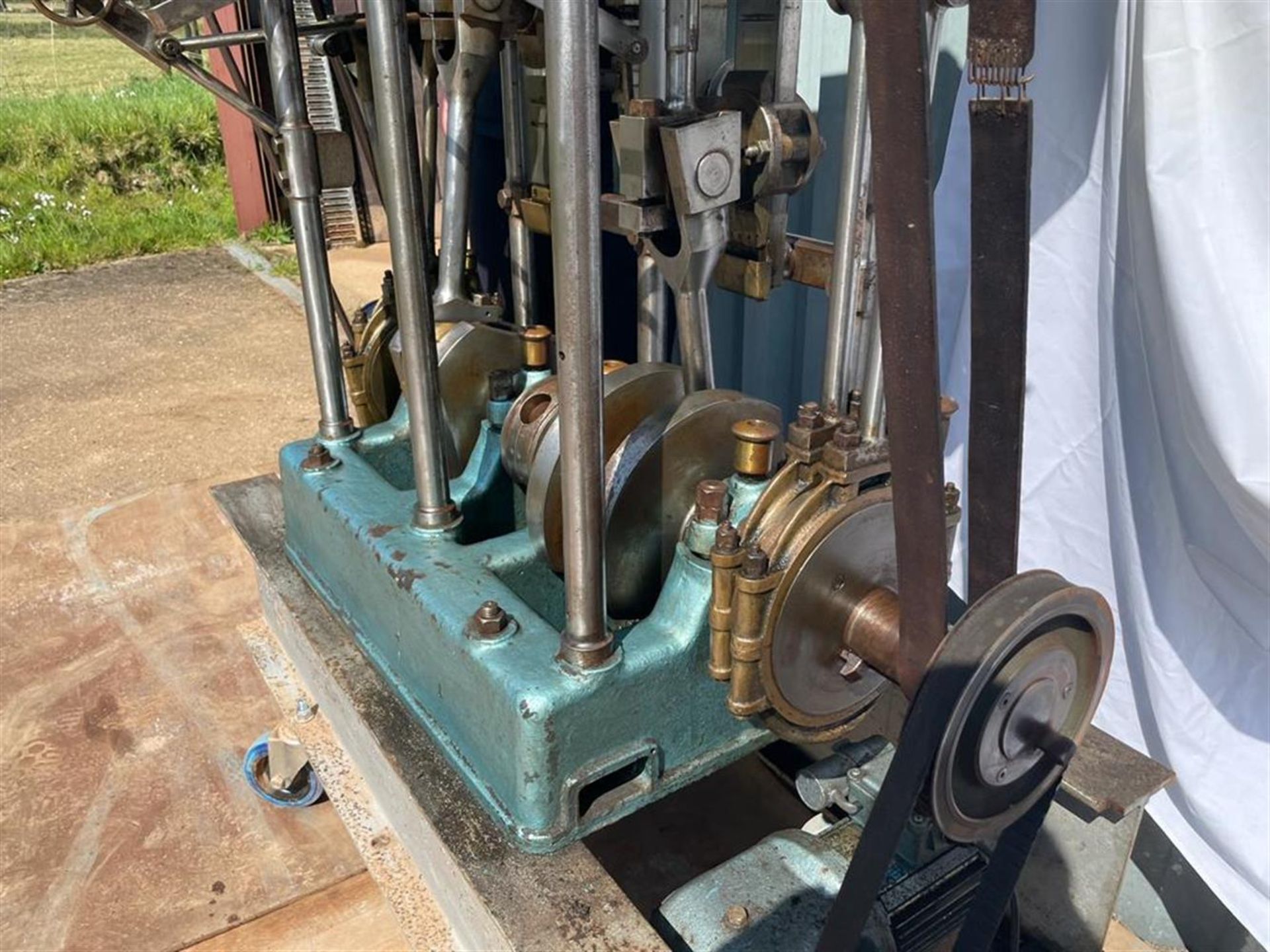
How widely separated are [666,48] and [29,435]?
309 cm

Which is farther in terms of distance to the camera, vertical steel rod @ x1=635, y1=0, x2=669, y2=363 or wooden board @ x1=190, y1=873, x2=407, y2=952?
wooden board @ x1=190, y1=873, x2=407, y2=952

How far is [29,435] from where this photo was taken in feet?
11.2

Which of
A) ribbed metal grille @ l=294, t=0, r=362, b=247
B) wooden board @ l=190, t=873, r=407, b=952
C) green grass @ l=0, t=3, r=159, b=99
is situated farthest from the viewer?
green grass @ l=0, t=3, r=159, b=99

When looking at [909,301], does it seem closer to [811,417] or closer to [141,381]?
[811,417]

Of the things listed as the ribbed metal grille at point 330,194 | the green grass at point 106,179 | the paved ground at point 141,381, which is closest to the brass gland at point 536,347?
the paved ground at point 141,381

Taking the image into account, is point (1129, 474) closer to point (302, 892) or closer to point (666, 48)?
point (666, 48)

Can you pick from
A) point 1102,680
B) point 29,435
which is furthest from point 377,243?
point 1102,680

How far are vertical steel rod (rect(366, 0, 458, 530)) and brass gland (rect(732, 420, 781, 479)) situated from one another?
361mm

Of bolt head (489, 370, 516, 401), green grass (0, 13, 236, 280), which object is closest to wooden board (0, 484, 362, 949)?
bolt head (489, 370, 516, 401)

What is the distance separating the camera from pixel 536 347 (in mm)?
1446

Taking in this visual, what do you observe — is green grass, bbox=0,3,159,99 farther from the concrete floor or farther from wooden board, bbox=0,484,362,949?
wooden board, bbox=0,484,362,949

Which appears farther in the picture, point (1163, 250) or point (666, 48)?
point (1163, 250)

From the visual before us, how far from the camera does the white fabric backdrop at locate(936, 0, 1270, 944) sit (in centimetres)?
125

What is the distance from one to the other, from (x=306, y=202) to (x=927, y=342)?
892 mm
